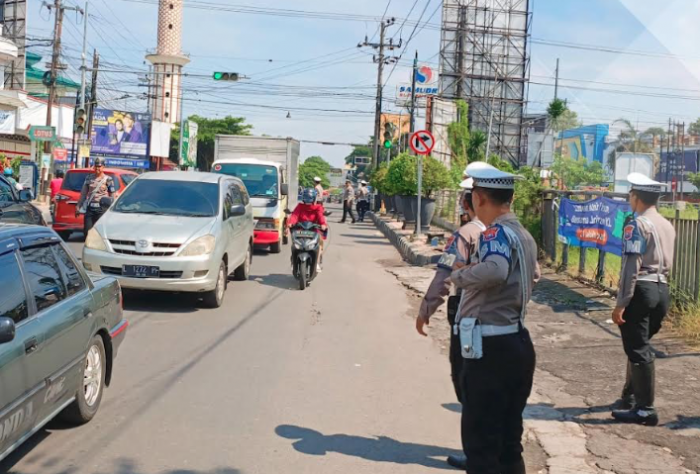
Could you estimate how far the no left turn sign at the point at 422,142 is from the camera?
19.8m

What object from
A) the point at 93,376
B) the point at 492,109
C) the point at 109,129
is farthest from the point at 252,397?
the point at 109,129

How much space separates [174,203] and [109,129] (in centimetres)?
5721

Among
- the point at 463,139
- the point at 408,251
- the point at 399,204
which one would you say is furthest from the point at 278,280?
the point at 463,139

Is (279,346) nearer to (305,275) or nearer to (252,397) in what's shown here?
(252,397)

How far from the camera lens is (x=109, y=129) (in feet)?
214

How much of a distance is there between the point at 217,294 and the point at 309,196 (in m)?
3.15

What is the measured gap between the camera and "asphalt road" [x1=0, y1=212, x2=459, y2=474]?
4984mm

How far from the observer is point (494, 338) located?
394 centimetres

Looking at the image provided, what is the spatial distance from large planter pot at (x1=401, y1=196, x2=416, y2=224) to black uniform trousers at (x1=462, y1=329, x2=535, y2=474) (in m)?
21.4

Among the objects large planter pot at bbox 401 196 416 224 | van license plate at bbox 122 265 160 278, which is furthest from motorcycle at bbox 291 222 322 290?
large planter pot at bbox 401 196 416 224

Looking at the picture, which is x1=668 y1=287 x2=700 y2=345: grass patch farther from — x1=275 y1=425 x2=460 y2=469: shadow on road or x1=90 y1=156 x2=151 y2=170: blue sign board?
x1=90 y1=156 x2=151 y2=170: blue sign board

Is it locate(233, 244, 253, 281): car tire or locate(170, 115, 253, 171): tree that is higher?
locate(170, 115, 253, 171): tree

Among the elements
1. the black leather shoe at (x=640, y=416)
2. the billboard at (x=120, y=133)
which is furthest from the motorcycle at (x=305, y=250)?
the billboard at (x=120, y=133)

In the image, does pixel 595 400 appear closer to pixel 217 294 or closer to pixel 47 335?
pixel 47 335
